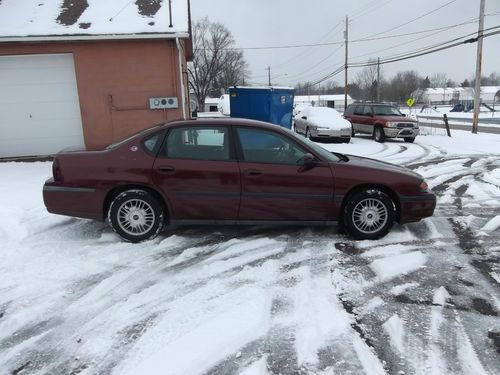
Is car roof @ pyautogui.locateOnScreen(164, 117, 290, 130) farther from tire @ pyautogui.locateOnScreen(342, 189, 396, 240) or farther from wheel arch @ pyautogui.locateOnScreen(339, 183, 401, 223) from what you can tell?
tire @ pyautogui.locateOnScreen(342, 189, 396, 240)

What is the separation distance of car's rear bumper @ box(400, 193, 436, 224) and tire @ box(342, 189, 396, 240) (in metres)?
0.14

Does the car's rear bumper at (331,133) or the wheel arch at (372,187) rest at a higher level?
the wheel arch at (372,187)

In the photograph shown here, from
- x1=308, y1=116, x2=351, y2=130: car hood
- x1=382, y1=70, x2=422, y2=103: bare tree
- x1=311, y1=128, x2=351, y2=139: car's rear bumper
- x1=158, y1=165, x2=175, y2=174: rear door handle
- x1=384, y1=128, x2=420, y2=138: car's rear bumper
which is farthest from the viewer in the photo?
x1=382, y1=70, x2=422, y2=103: bare tree

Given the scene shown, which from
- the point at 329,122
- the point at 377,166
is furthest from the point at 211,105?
the point at 377,166

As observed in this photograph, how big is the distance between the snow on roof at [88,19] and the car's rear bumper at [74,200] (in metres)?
6.79

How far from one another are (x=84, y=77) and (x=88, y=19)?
165cm

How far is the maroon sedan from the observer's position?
514 cm

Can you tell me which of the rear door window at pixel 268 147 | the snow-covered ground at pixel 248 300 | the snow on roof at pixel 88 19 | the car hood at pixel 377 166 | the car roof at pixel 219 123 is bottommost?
the snow-covered ground at pixel 248 300

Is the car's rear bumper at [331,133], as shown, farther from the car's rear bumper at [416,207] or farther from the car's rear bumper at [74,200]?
the car's rear bumper at [74,200]

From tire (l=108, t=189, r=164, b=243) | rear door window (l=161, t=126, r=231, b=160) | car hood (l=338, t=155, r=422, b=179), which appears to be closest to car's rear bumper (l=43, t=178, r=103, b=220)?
tire (l=108, t=189, r=164, b=243)

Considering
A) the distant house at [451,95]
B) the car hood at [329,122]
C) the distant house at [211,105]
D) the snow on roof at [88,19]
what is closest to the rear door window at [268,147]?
the snow on roof at [88,19]

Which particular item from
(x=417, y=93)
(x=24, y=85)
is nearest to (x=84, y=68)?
(x=24, y=85)

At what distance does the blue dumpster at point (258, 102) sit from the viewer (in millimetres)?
15359

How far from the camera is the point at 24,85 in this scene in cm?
1111
